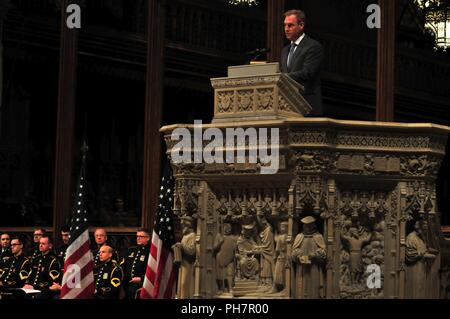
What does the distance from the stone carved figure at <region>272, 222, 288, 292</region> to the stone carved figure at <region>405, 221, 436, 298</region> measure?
838 millimetres

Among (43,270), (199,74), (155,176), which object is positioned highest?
(199,74)

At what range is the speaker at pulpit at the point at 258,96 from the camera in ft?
27.1

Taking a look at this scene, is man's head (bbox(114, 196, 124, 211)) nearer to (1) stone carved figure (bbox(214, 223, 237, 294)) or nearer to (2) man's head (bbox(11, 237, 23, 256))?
(2) man's head (bbox(11, 237, 23, 256))

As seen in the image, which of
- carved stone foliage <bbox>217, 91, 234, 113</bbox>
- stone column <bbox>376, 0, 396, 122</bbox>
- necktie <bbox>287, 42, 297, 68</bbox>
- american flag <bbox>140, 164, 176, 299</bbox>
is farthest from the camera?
stone column <bbox>376, 0, 396, 122</bbox>

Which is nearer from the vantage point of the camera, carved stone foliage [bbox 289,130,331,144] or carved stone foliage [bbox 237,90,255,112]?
carved stone foliage [bbox 289,130,331,144]

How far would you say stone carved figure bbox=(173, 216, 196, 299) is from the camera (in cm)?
848

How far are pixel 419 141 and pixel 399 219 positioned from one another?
546 millimetres

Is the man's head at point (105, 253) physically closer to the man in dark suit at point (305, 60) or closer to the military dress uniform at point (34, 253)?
the military dress uniform at point (34, 253)

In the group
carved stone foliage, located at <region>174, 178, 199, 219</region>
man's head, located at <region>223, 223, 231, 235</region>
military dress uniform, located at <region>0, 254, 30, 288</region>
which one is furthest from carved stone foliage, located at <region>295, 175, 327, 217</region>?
military dress uniform, located at <region>0, 254, 30, 288</region>

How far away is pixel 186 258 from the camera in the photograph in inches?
335

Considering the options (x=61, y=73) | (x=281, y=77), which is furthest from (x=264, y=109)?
(x=61, y=73)

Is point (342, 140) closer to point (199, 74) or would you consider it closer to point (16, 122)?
point (199, 74)

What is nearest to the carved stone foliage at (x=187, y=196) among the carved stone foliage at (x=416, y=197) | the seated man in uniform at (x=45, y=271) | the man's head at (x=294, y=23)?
the man's head at (x=294, y=23)

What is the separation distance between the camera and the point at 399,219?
26.8ft
